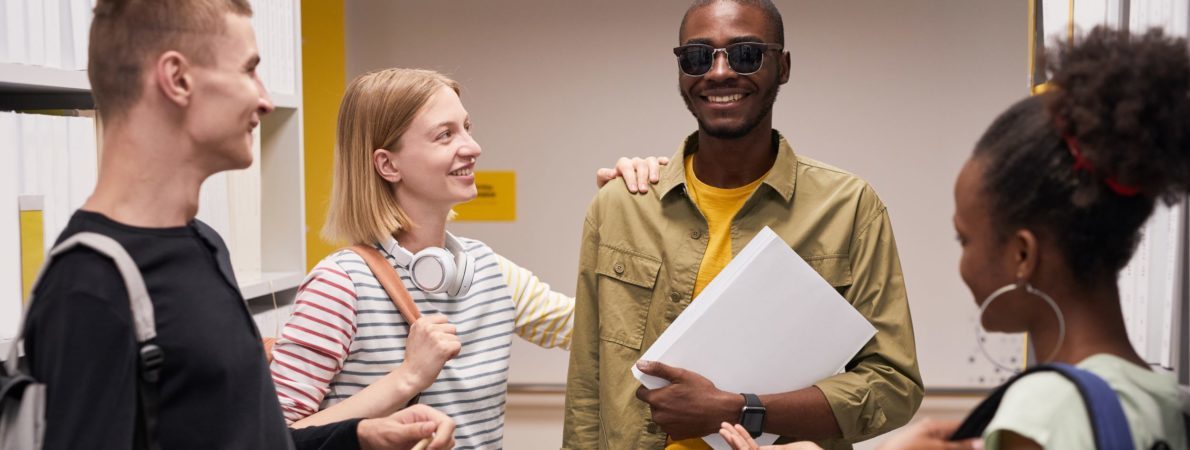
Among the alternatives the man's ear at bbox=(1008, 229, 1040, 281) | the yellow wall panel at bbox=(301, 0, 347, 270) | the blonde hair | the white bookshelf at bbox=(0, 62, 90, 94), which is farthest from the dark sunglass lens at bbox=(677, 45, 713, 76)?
the yellow wall panel at bbox=(301, 0, 347, 270)

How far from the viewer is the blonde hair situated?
1724 mm

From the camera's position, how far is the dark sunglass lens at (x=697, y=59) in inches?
66.4

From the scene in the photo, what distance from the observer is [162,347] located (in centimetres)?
106

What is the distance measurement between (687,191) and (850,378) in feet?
1.42

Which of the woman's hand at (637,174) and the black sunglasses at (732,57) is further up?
the black sunglasses at (732,57)

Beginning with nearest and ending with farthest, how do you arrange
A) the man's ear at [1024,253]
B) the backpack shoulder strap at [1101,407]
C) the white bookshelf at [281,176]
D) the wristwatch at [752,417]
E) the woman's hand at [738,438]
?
the backpack shoulder strap at [1101,407]
the man's ear at [1024,253]
the woman's hand at [738,438]
the wristwatch at [752,417]
the white bookshelf at [281,176]

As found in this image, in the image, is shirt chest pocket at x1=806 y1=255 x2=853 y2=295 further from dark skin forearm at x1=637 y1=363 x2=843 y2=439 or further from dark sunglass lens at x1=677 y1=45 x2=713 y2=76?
dark sunglass lens at x1=677 y1=45 x2=713 y2=76

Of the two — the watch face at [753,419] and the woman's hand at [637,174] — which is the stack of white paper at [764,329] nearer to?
the watch face at [753,419]

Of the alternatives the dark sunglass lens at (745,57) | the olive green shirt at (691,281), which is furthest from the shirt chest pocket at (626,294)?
the dark sunglass lens at (745,57)

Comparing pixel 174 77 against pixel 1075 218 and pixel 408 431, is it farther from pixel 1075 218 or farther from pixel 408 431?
pixel 1075 218

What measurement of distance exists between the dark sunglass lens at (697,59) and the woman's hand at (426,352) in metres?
0.61

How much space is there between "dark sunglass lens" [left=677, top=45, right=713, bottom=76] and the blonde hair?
468mm

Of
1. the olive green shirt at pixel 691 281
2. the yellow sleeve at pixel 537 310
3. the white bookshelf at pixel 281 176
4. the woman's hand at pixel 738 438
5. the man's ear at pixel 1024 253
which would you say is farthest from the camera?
the white bookshelf at pixel 281 176

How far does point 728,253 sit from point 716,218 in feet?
0.24
